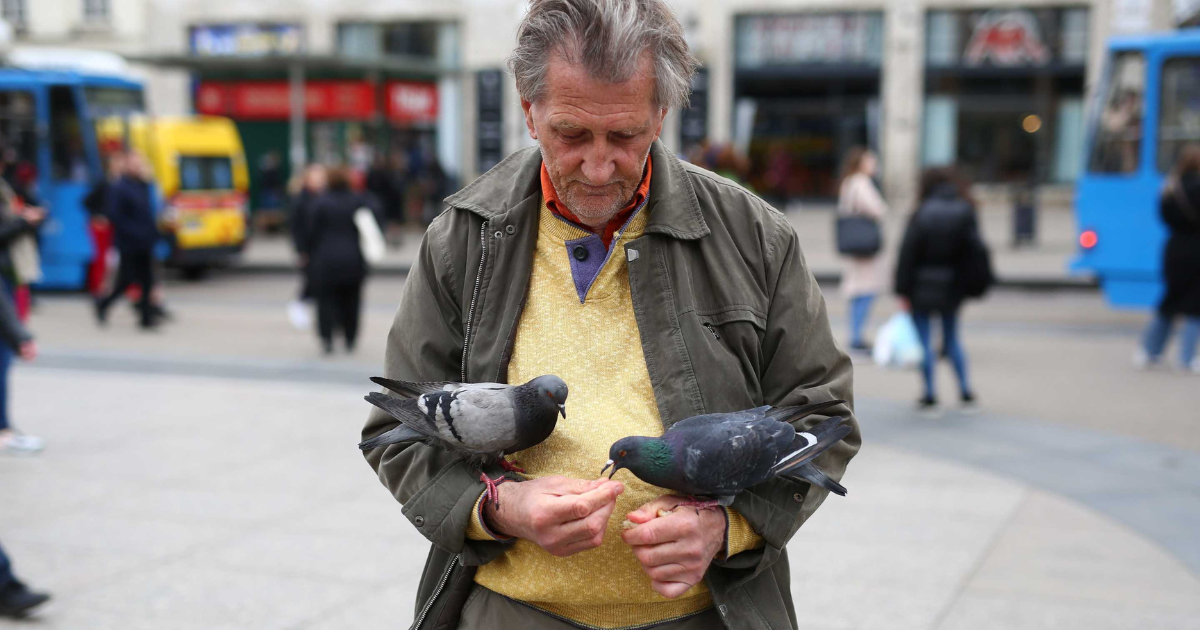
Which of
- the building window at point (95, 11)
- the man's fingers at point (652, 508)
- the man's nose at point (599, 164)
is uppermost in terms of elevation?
the building window at point (95, 11)

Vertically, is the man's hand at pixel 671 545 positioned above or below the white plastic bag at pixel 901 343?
above

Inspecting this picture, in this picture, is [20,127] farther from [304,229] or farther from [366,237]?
[366,237]

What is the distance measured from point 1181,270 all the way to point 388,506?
7.12 m

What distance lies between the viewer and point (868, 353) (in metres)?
10.6

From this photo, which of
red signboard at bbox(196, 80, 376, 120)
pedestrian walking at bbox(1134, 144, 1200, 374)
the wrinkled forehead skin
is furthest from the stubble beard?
red signboard at bbox(196, 80, 376, 120)

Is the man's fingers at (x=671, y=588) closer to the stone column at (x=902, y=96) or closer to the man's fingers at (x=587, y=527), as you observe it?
the man's fingers at (x=587, y=527)

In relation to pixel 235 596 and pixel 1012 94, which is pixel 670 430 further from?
pixel 1012 94

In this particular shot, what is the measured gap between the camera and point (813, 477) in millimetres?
1933

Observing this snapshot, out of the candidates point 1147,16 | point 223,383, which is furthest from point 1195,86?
point 1147,16

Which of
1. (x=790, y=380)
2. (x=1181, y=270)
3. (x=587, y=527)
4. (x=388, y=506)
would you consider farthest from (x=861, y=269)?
(x=587, y=527)

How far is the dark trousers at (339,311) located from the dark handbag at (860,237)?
4660 mm

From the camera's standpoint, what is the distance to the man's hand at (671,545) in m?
1.81

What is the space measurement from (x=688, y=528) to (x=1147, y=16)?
26.9m

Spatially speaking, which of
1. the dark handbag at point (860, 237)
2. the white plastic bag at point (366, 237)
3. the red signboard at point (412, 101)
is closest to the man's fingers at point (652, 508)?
the dark handbag at point (860, 237)
